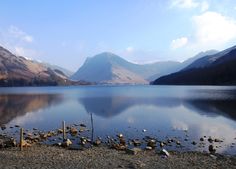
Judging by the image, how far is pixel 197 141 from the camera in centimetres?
4378

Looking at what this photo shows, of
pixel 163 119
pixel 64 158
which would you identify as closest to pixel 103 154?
pixel 64 158

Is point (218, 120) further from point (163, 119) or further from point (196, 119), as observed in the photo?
point (163, 119)

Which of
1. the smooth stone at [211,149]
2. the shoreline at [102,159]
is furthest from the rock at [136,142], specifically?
the smooth stone at [211,149]

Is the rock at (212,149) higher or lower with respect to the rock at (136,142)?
lower

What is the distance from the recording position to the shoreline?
1073 inches

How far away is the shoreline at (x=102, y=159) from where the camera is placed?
89.5 ft

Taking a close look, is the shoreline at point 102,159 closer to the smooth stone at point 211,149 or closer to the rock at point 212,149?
the rock at point 212,149

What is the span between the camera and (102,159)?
98.0 ft

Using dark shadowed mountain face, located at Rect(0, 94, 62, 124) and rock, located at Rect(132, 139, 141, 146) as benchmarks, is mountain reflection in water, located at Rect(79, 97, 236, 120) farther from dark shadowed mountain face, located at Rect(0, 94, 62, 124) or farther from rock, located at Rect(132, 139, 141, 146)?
rock, located at Rect(132, 139, 141, 146)

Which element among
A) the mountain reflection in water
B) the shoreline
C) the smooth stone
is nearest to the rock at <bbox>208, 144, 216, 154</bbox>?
the smooth stone

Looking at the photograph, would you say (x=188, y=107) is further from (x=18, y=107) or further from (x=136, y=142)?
(x=136, y=142)

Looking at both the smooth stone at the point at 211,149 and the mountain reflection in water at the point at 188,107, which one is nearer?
the smooth stone at the point at 211,149

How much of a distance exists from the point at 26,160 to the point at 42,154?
10.8ft

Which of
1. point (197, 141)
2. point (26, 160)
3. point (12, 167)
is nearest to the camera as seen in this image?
point (12, 167)
